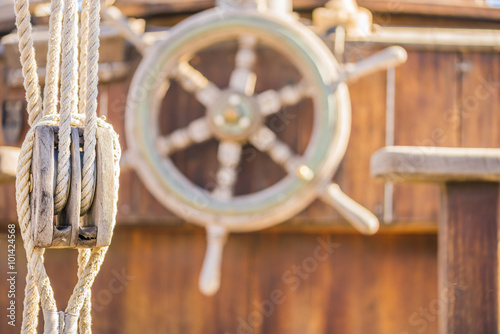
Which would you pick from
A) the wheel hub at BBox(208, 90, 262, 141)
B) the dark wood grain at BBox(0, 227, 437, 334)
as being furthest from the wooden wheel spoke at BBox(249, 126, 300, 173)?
the dark wood grain at BBox(0, 227, 437, 334)

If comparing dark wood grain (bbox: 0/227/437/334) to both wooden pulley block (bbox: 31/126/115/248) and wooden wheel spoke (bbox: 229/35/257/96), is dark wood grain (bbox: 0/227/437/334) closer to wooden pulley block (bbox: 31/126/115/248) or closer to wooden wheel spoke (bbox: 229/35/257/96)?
wooden wheel spoke (bbox: 229/35/257/96)

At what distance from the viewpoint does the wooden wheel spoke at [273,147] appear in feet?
5.55

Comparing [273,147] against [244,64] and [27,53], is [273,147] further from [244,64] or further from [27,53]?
[27,53]

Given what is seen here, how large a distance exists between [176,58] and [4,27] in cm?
72

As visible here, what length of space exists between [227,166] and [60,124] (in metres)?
1.02

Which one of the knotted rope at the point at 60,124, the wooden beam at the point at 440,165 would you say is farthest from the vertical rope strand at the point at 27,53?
the wooden beam at the point at 440,165

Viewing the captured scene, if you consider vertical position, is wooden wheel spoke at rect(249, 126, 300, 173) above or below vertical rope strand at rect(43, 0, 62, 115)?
above

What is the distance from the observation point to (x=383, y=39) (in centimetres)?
180

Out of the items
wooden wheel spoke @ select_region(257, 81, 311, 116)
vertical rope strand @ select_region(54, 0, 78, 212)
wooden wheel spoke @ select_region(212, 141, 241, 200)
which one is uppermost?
wooden wheel spoke @ select_region(257, 81, 311, 116)

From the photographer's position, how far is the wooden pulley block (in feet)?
2.21

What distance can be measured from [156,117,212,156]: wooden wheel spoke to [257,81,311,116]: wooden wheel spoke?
0.16m

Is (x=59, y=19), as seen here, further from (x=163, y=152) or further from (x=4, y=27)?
(x=4, y=27)

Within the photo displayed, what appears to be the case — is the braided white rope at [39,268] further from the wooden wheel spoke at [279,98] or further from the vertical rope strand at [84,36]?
the wooden wheel spoke at [279,98]

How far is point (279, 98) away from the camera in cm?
170
